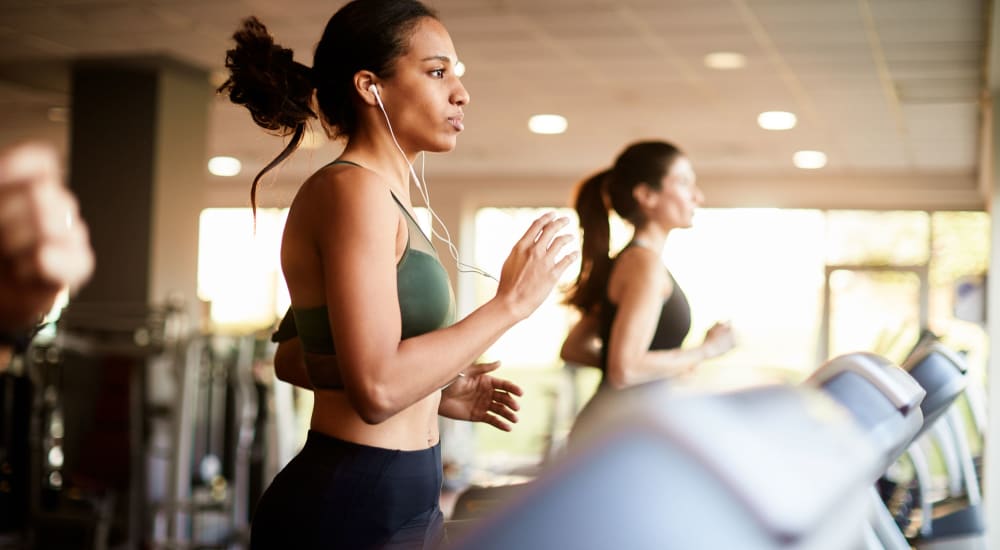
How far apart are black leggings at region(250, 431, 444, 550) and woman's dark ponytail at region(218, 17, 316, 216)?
1.15 ft

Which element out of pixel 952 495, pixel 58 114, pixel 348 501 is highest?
pixel 58 114

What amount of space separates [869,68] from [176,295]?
3.99 metres

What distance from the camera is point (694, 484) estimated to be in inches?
14.7

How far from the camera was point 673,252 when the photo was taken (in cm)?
1092

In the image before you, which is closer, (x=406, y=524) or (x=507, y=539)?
(x=507, y=539)

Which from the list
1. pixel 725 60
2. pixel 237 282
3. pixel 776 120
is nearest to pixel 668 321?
pixel 725 60

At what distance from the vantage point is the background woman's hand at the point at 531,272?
114 centimetres

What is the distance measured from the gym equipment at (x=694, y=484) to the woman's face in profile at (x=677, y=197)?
2163mm

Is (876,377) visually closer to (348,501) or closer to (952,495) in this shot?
(348,501)

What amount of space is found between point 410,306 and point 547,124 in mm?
7040

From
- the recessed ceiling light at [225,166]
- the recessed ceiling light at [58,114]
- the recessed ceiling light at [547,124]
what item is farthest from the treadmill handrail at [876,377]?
the recessed ceiling light at [225,166]

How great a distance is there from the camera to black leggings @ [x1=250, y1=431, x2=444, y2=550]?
3.82ft

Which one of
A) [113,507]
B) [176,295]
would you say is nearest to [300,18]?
[176,295]

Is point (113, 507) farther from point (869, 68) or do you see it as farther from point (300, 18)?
point (869, 68)
